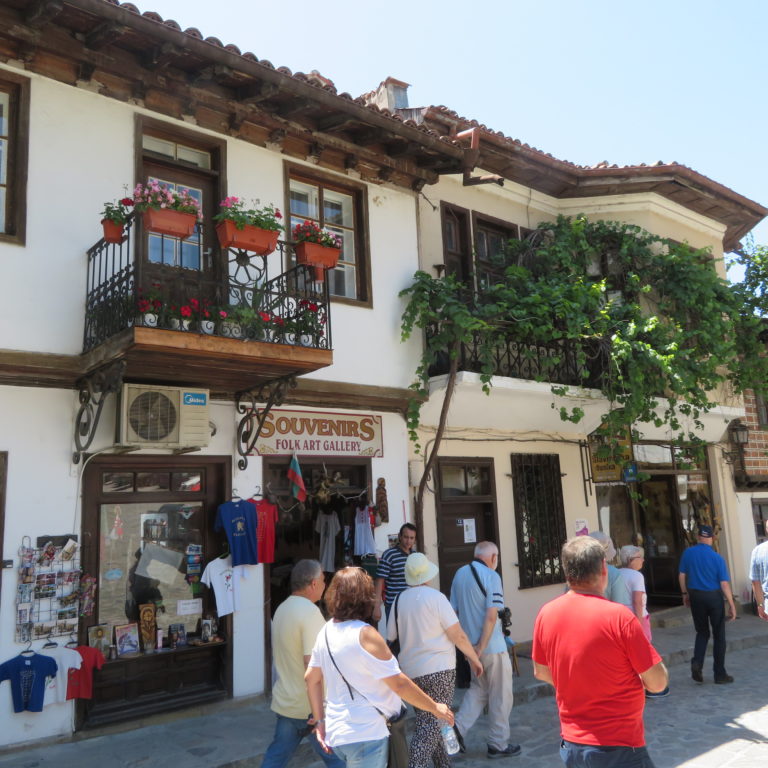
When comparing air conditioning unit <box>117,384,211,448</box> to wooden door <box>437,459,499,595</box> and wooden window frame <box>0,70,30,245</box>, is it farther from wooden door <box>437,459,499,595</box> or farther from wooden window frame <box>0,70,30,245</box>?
wooden door <box>437,459,499,595</box>

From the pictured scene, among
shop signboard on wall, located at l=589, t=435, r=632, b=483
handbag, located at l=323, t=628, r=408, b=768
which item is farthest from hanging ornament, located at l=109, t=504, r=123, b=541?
shop signboard on wall, located at l=589, t=435, r=632, b=483

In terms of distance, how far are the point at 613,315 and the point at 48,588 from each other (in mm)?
7502

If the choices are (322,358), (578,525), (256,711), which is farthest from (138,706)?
(578,525)

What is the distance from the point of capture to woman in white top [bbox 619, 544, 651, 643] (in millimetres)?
7449

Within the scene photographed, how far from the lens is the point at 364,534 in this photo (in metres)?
8.53

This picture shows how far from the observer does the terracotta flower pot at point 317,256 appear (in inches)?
291

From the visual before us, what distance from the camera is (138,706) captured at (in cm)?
684

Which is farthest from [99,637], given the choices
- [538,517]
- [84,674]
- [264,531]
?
[538,517]

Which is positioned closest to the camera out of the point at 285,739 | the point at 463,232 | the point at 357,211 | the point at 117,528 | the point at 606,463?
the point at 285,739

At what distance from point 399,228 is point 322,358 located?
3.20 meters

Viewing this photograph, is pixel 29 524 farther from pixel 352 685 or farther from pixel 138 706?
pixel 352 685

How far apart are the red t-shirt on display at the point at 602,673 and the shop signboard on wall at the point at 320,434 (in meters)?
4.93

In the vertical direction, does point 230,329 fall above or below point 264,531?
above

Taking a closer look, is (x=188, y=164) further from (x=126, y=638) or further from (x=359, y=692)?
(x=359, y=692)
